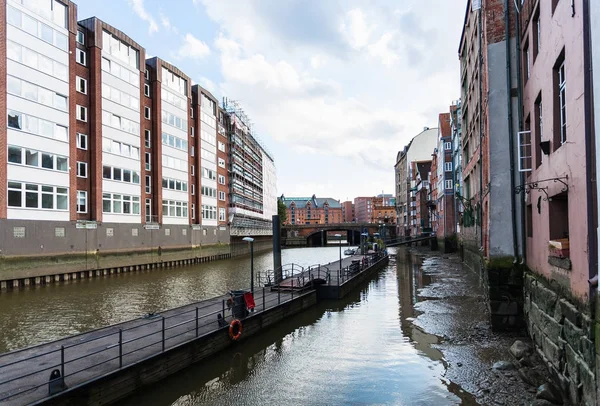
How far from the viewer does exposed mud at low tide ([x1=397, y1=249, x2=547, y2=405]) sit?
10.6m

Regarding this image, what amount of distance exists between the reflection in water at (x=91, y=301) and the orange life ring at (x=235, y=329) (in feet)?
24.7

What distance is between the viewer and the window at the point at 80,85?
125 feet

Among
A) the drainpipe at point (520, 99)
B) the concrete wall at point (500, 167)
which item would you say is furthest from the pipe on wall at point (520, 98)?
the concrete wall at point (500, 167)

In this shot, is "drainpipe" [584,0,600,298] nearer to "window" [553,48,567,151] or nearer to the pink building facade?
the pink building facade

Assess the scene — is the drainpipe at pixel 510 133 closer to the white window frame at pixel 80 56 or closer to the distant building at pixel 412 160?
the white window frame at pixel 80 56

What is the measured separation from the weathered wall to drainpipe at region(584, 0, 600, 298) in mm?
1072

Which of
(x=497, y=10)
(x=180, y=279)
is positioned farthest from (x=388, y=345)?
(x=180, y=279)

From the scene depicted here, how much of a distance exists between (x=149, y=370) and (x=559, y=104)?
12947mm

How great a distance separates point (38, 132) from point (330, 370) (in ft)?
104

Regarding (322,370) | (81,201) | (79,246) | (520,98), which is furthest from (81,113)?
(520,98)

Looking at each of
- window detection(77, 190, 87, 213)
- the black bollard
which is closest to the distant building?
window detection(77, 190, 87, 213)

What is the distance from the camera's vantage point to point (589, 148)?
791 centimetres

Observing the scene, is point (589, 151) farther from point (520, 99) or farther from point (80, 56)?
point (80, 56)

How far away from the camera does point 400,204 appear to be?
127312 mm
